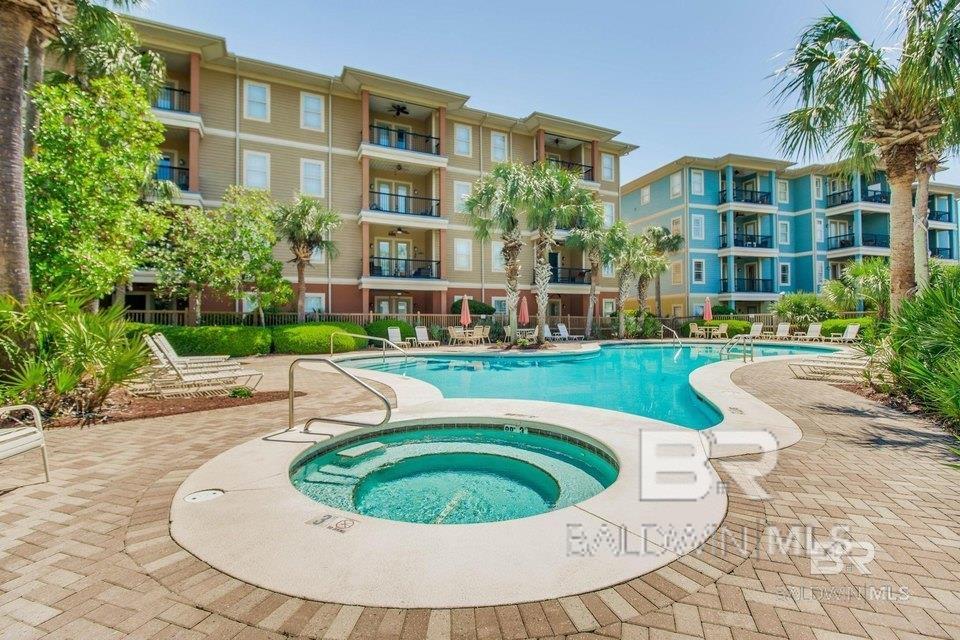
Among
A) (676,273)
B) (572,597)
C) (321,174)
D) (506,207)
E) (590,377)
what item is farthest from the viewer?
(676,273)

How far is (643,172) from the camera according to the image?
3475cm

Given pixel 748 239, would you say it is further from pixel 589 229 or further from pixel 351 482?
pixel 351 482

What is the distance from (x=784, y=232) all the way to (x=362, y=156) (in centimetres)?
3291

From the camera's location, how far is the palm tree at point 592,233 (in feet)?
70.6

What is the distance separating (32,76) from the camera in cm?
1046

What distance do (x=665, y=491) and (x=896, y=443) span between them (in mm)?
3727

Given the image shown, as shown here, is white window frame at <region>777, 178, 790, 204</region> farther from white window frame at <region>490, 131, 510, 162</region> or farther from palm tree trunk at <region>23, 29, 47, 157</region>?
palm tree trunk at <region>23, 29, 47, 157</region>

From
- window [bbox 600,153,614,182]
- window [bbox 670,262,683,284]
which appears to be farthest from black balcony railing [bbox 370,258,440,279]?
window [bbox 670,262,683,284]

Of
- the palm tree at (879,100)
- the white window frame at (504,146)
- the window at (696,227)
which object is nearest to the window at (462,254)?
the white window frame at (504,146)

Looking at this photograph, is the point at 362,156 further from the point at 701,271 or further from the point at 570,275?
the point at 701,271

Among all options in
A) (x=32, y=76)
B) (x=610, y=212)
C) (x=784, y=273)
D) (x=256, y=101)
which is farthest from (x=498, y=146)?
(x=784, y=273)

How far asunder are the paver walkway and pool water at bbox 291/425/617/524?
1351 mm

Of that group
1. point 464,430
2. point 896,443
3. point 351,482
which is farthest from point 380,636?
point 896,443

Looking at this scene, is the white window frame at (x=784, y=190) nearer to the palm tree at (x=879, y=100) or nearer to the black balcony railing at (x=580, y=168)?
the black balcony railing at (x=580, y=168)
